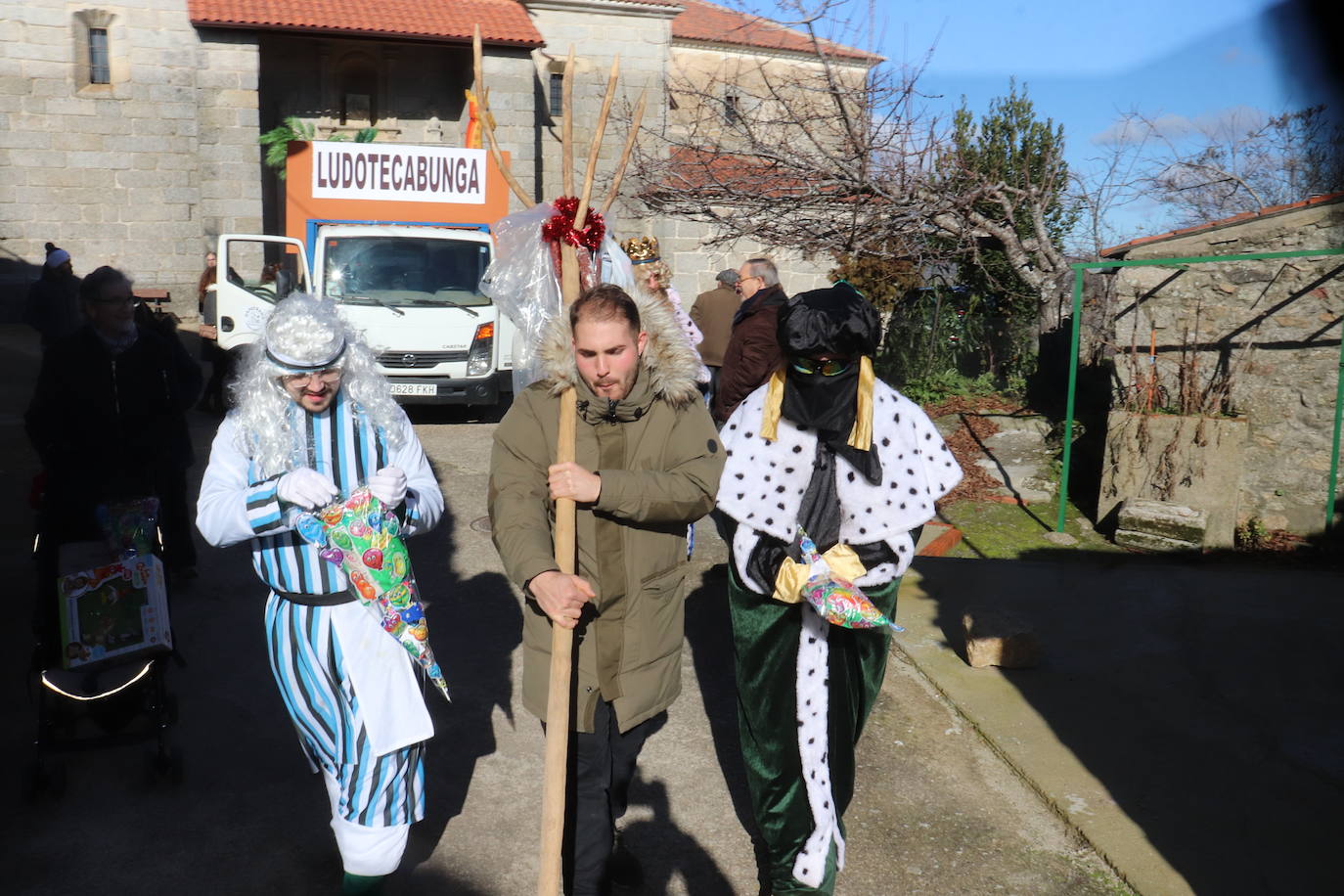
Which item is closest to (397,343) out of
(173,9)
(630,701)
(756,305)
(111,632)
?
(756,305)

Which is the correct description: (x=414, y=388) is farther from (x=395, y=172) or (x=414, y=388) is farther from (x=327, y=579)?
(x=327, y=579)

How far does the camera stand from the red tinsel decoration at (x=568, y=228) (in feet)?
10.8

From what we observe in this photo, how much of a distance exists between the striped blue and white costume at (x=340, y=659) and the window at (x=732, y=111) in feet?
33.4

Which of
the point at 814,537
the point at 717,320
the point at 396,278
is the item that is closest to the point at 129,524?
the point at 814,537

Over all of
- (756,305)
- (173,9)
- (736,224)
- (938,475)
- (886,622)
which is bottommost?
(886,622)

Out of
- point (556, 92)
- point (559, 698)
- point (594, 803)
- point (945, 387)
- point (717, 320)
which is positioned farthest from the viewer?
point (556, 92)

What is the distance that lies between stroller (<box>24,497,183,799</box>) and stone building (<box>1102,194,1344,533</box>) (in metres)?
7.11

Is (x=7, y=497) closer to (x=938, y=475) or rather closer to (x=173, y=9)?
(x=938, y=475)

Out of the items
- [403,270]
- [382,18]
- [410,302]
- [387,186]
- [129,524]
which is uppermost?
[382,18]

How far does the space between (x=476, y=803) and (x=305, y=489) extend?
1649 mm

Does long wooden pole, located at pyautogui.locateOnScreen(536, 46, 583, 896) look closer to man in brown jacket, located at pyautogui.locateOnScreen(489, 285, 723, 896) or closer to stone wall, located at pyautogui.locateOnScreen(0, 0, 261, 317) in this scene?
man in brown jacket, located at pyautogui.locateOnScreen(489, 285, 723, 896)

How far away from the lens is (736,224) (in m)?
13.6

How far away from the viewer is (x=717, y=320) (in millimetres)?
8328

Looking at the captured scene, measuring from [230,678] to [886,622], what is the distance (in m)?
3.36
